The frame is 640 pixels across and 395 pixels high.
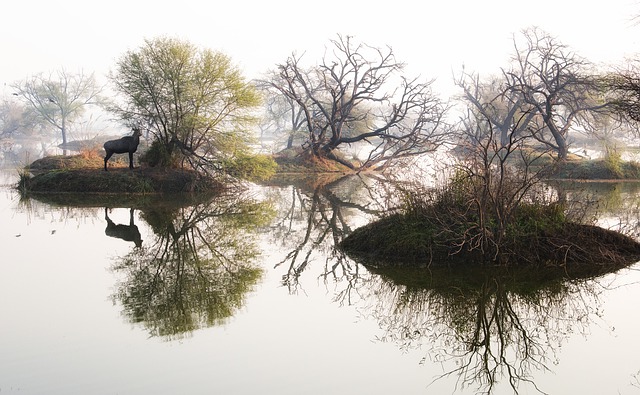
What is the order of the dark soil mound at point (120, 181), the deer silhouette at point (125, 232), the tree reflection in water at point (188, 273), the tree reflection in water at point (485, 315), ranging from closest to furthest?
the tree reflection in water at point (485, 315)
the tree reflection in water at point (188, 273)
the deer silhouette at point (125, 232)
the dark soil mound at point (120, 181)

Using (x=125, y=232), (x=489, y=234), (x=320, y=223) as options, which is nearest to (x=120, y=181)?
(x=125, y=232)

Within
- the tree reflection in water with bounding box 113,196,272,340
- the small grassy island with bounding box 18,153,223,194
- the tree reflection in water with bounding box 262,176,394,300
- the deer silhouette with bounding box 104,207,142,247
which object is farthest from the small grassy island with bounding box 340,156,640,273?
the small grassy island with bounding box 18,153,223,194

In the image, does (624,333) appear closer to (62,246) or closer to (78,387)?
(78,387)

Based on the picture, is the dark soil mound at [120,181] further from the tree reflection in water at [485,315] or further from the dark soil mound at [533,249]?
the tree reflection in water at [485,315]

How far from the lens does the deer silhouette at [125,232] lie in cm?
1300

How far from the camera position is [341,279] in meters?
9.27

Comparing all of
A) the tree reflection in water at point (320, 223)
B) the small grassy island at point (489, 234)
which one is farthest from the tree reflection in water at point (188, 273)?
the small grassy island at point (489, 234)

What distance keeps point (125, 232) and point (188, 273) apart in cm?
503

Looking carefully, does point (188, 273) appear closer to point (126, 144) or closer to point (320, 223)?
point (320, 223)

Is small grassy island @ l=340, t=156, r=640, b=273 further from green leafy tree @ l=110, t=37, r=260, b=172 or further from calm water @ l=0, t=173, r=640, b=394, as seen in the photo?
green leafy tree @ l=110, t=37, r=260, b=172

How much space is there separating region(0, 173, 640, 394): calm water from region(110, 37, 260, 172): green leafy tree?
495 inches

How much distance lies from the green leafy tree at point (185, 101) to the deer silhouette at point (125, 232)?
9.47 m

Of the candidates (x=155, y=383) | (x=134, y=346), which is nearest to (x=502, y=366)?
(x=155, y=383)

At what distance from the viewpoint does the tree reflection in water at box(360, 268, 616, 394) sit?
5.91 m
